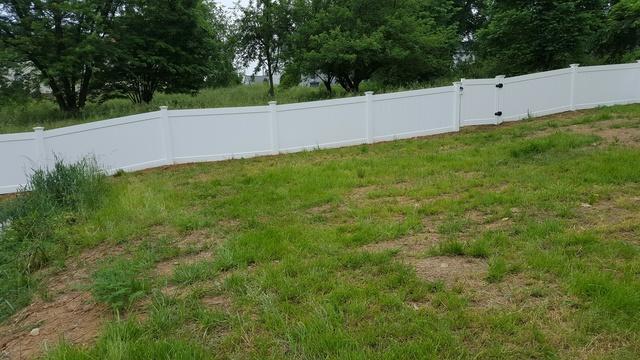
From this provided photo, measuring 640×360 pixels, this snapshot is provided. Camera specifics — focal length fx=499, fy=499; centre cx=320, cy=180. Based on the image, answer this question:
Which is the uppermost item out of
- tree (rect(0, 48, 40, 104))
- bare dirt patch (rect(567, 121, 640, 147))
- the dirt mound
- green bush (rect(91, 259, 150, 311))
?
tree (rect(0, 48, 40, 104))

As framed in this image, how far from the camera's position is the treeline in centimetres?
1373

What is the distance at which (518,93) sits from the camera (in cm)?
1184

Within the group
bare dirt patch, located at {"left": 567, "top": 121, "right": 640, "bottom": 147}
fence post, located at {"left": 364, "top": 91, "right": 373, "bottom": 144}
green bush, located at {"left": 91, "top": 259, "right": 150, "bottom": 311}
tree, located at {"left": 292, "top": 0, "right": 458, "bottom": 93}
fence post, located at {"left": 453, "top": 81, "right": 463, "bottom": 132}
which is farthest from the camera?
tree, located at {"left": 292, "top": 0, "right": 458, "bottom": 93}

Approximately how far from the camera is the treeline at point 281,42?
13.7 m

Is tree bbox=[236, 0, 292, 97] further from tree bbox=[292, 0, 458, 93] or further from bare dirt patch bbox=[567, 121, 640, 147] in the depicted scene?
bare dirt patch bbox=[567, 121, 640, 147]

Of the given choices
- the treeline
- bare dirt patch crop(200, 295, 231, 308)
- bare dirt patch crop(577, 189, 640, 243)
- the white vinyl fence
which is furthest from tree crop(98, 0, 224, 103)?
bare dirt patch crop(577, 189, 640, 243)

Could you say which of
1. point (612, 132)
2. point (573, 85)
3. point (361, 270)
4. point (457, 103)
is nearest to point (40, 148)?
point (361, 270)

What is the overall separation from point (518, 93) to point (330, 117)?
4.78m

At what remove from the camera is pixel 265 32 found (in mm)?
17875

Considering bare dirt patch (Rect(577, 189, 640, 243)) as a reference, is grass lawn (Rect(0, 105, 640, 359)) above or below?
below

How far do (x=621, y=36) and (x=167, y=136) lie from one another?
Result: 1664 cm

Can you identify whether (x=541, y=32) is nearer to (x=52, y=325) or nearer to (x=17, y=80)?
(x=17, y=80)

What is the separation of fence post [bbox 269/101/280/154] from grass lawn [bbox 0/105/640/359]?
311cm

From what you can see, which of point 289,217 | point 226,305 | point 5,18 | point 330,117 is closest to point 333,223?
point 289,217
